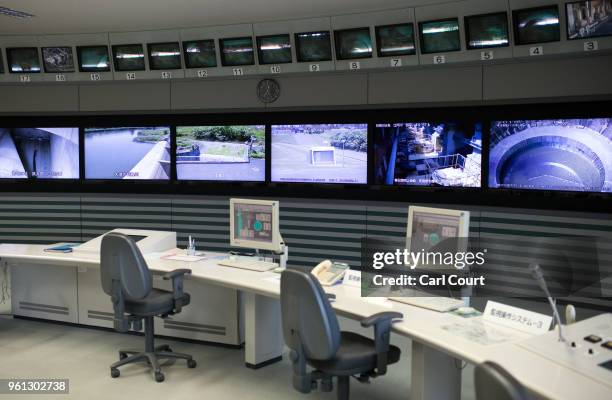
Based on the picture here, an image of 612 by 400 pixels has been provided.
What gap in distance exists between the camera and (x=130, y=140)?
22.6ft

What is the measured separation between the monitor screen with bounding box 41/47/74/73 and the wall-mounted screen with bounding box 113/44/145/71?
0.53m

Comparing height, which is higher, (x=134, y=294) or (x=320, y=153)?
(x=320, y=153)

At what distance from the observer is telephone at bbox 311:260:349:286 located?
12.2ft

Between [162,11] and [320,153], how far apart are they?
2.12m

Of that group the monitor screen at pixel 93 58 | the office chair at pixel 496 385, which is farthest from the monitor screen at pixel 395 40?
the office chair at pixel 496 385

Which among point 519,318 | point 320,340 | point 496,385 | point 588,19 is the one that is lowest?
point 320,340

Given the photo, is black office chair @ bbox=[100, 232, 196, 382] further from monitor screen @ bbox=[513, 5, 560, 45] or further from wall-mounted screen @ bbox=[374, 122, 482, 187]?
monitor screen @ bbox=[513, 5, 560, 45]

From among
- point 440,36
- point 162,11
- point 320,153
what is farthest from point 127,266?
point 440,36

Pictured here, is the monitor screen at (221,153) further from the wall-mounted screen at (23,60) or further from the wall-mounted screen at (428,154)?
the wall-mounted screen at (23,60)

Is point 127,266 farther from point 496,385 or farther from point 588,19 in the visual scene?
point 588,19

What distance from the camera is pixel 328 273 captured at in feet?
12.5

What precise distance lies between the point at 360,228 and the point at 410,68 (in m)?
1.70

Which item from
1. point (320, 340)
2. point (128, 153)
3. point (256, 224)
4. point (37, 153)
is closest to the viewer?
point (320, 340)

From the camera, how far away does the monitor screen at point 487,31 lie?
4902 millimetres
